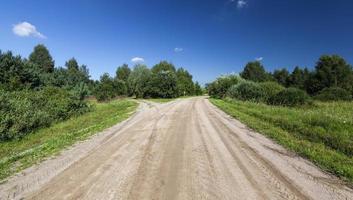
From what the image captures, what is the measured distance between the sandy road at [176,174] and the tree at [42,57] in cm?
8442

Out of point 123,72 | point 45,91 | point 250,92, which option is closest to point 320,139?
point 45,91

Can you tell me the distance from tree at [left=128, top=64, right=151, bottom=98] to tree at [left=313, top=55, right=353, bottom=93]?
4058 cm

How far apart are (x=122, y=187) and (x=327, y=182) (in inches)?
175

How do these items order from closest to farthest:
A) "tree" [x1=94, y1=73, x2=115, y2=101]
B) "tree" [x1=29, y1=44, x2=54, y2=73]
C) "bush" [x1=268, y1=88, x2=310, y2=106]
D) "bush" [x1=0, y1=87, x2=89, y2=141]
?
"bush" [x1=0, y1=87, x2=89, y2=141] → "bush" [x1=268, y1=88, x2=310, y2=106] → "tree" [x1=94, y1=73, x2=115, y2=101] → "tree" [x1=29, y1=44, x2=54, y2=73]

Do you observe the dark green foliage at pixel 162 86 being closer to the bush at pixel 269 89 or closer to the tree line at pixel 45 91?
the tree line at pixel 45 91

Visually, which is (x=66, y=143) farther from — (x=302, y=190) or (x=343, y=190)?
(x=343, y=190)

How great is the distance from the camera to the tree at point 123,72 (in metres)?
99.8

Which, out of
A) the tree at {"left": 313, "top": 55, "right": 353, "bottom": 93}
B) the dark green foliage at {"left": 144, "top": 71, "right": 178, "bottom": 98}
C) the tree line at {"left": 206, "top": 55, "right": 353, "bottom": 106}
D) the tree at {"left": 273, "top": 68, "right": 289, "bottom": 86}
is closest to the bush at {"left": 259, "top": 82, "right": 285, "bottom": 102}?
the tree line at {"left": 206, "top": 55, "right": 353, "bottom": 106}

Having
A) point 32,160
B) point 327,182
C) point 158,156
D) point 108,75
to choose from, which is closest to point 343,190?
point 327,182

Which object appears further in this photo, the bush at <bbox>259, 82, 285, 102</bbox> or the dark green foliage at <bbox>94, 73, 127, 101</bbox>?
the dark green foliage at <bbox>94, 73, 127, 101</bbox>

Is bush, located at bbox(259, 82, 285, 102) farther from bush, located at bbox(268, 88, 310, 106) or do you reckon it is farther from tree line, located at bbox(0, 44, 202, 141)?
tree line, located at bbox(0, 44, 202, 141)

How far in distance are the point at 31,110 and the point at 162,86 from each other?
4367cm

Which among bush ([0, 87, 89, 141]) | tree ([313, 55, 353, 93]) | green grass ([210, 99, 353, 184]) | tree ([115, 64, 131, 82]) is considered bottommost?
green grass ([210, 99, 353, 184])

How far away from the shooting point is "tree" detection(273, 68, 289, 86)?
7889 centimetres
